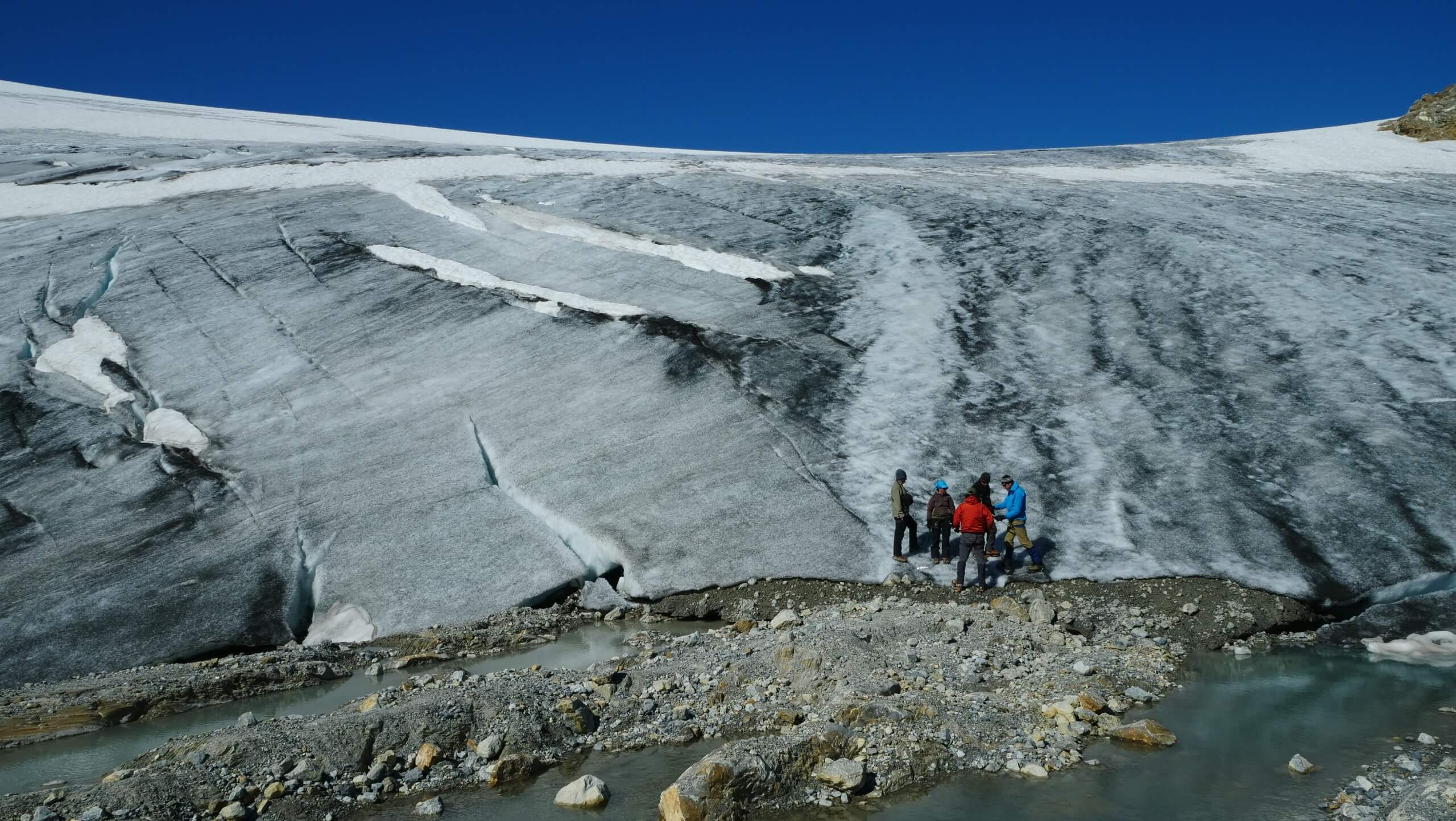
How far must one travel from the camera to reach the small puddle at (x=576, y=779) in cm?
567

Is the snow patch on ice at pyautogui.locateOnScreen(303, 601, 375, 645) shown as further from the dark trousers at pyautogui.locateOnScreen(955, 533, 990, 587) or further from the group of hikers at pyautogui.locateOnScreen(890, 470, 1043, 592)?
the dark trousers at pyautogui.locateOnScreen(955, 533, 990, 587)

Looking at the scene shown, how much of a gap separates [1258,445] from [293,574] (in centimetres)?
1105

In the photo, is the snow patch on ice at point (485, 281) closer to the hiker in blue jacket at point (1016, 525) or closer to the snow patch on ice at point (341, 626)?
the snow patch on ice at point (341, 626)

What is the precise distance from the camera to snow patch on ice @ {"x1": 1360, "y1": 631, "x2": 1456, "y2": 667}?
7914 millimetres

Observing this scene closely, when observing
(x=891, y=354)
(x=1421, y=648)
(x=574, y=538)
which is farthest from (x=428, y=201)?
(x=1421, y=648)

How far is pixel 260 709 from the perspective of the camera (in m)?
7.74

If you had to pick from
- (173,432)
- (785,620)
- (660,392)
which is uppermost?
(660,392)

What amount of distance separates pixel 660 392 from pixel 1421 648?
846 centimetres

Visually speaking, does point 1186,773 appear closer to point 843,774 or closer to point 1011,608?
point 843,774

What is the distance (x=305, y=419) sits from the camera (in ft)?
40.4

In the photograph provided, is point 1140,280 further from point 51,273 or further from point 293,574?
point 51,273

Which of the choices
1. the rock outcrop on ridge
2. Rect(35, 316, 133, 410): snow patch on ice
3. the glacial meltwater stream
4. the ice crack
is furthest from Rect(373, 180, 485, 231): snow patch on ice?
the rock outcrop on ridge

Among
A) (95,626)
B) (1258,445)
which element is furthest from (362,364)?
(1258,445)

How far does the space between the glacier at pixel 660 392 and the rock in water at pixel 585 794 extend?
396 cm
